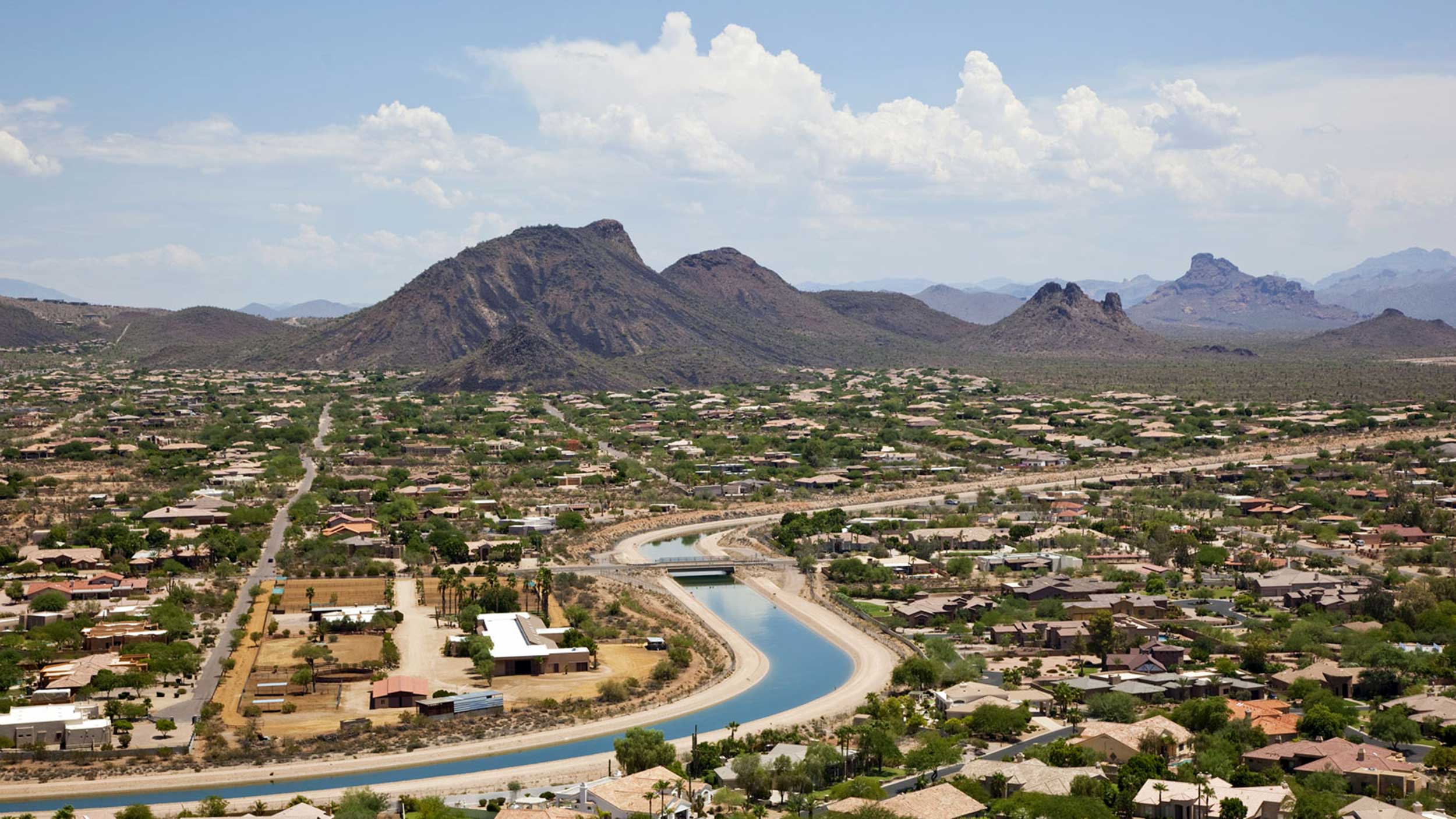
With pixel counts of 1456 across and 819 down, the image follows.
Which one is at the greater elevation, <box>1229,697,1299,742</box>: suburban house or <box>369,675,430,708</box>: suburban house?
<box>1229,697,1299,742</box>: suburban house

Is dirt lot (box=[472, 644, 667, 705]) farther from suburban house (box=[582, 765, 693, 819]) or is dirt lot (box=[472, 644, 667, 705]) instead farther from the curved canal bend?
suburban house (box=[582, 765, 693, 819])

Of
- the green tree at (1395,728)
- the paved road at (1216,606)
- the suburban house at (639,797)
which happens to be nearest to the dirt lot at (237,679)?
the suburban house at (639,797)

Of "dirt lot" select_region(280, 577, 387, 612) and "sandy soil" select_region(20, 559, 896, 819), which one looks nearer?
"sandy soil" select_region(20, 559, 896, 819)

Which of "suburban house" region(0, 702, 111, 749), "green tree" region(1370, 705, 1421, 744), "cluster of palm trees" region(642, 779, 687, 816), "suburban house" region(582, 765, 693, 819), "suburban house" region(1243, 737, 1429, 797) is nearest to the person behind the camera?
"cluster of palm trees" region(642, 779, 687, 816)

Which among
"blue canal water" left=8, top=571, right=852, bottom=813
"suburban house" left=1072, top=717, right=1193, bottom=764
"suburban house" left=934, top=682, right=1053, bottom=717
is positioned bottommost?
Result: "blue canal water" left=8, top=571, right=852, bottom=813

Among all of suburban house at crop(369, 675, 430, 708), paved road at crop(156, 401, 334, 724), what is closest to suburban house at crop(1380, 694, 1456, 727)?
suburban house at crop(369, 675, 430, 708)

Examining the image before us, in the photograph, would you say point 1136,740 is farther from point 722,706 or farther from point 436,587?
point 436,587

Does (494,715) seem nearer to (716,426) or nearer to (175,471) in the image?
(175,471)
